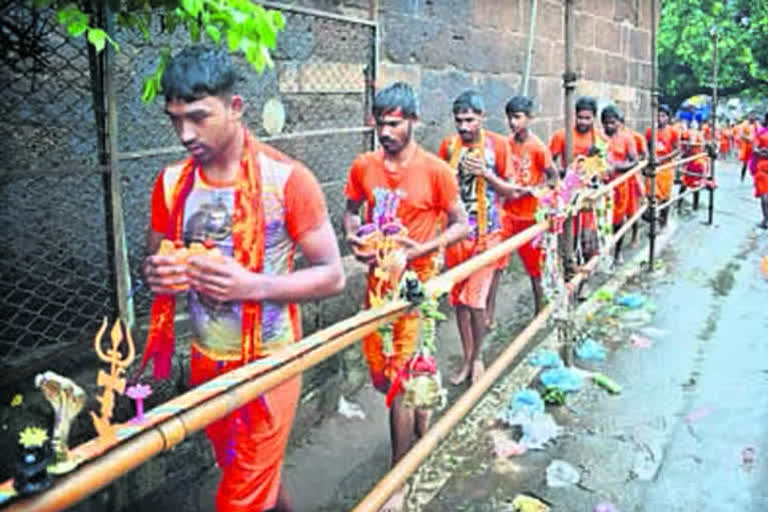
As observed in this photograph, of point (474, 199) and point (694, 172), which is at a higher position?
point (474, 199)

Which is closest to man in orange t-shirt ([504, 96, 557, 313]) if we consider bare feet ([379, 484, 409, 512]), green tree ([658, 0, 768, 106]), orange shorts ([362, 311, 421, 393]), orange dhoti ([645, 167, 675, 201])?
orange shorts ([362, 311, 421, 393])

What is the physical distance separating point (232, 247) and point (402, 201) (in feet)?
4.64

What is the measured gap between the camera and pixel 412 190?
3957 millimetres

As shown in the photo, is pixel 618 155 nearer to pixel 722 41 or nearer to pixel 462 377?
pixel 462 377

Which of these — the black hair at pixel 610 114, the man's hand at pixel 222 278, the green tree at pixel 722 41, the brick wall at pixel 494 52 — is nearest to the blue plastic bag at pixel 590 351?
the brick wall at pixel 494 52

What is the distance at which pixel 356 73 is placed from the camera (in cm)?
500

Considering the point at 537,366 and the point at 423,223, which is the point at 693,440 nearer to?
the point at 537,366

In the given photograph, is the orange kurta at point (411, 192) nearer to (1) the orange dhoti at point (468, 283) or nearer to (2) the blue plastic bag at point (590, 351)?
(1) the orange dhoti at point (468, 283)

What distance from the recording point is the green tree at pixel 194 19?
2326 mm

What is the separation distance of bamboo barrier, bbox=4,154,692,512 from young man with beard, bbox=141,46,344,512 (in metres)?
0.36

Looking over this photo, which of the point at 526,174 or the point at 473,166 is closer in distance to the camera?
the point at 473,166

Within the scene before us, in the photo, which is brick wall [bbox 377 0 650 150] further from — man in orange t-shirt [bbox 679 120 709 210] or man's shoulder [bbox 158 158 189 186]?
man's shoulder [bbox 158 158 189 186]

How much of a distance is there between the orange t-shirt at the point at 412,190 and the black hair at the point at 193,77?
147 cm

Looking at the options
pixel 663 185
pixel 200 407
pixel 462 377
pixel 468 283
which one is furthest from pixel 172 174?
pixel 663 185
